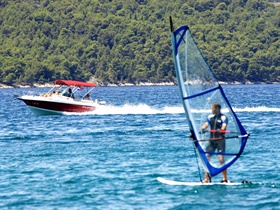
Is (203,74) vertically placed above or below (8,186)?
above

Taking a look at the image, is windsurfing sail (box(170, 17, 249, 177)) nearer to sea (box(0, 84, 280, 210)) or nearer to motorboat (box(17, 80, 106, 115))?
sea (box(0, 84, 280, 210))

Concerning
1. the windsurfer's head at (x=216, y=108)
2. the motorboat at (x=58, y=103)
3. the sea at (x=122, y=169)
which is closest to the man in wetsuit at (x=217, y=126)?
the windsurfer's head at (x=216, y=108)

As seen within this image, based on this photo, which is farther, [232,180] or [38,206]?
[232,180]

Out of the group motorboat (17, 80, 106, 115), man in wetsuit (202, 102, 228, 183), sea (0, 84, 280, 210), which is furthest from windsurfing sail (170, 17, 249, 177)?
motorboat (17, 80, 106, 115)

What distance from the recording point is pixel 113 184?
956 inches

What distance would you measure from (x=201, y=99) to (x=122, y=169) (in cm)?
556

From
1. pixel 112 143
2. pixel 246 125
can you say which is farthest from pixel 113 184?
pixel 246 125

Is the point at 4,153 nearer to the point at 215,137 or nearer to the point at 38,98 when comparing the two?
the point at 215,137

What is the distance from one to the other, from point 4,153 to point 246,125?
53.4 ft

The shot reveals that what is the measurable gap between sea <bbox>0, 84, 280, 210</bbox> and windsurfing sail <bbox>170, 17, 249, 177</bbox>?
35.2 inches

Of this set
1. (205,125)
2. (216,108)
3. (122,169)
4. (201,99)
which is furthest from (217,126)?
(122,169)

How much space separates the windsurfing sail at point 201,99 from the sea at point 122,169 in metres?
0.89

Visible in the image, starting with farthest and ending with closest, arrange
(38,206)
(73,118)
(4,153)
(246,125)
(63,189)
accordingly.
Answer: (73,118) → (246,125) → (4,153) → (63,189) → (38,206)

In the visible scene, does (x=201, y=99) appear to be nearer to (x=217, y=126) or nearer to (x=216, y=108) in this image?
(x=216, y=108)
